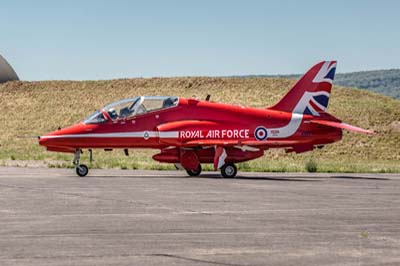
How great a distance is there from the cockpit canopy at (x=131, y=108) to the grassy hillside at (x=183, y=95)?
20.5 metres

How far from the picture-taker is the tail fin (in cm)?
3075

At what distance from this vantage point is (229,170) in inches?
1136

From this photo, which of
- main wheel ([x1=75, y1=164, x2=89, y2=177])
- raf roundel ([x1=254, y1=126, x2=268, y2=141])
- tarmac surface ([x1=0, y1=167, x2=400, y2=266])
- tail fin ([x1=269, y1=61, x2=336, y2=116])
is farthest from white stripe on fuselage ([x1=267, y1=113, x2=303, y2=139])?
tarmac surface ([x1=0, y1=167, x2=400, y2=266])

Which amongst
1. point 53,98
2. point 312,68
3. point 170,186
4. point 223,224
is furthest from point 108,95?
point 223,224

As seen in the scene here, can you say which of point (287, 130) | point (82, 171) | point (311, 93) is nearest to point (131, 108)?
point (82, 171)

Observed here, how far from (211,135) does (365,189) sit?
308 inches

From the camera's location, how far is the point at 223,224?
1415cm

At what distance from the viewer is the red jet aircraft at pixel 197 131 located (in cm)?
2906

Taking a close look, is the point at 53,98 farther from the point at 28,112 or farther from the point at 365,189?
the point at 365,189

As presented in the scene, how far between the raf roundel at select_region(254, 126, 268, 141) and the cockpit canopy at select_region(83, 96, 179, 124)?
2.65 m

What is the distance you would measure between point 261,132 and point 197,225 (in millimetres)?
16144

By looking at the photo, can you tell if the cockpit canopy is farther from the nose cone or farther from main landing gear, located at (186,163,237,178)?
main landing gear, located at (186,163,237,178)

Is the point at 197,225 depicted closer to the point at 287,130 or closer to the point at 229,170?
the point at 229,170

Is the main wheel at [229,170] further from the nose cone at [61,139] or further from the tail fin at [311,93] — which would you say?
the nose cone at [61,139]
